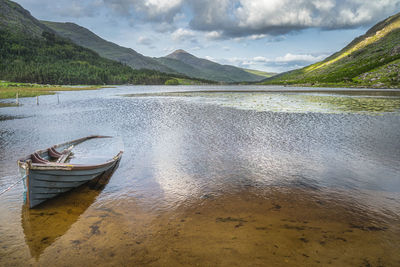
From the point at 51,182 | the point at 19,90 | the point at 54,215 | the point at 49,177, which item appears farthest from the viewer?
the point at 19,90

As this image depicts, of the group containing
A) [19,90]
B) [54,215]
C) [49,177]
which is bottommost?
[54,215]

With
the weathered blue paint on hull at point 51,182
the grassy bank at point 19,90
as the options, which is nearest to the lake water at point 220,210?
the weathered blue paint on hull at point 51,182

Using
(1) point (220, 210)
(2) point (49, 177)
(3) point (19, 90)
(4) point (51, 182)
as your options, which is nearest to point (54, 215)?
(4) point (51, 182)

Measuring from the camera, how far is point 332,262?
863cm

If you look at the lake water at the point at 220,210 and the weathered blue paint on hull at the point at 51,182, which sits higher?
the weathered blue paint on hull at the point at 51,182

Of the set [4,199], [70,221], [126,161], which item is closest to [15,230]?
[70,221]

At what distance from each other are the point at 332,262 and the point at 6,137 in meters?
34.5

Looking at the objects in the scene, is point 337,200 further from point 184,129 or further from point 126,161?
point 184,129

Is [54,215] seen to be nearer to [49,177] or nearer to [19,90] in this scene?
[49,177]

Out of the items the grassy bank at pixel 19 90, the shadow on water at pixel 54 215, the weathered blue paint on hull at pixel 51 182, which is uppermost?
the grassy bank at pixel 19 90

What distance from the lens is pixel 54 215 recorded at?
12.1 meters

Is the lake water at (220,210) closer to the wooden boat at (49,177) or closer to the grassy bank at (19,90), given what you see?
the wooden boat at (49,177)

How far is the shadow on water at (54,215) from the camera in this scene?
Result: 1014 cm

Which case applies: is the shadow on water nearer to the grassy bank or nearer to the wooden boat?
the wooden boat
